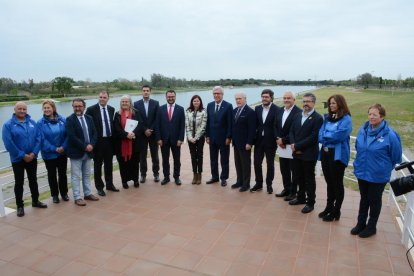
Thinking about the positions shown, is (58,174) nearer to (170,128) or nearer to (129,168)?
(129,168)

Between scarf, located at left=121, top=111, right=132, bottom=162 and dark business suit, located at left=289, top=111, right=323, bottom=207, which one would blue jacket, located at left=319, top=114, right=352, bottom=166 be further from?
scarf, located at left=121, top=111, right=132, bottom=162

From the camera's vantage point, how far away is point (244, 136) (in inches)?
187

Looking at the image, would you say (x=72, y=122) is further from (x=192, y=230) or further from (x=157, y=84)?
(x=157, y=84)

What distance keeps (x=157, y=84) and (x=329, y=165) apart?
39322mm

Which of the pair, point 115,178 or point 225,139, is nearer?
point 225,139

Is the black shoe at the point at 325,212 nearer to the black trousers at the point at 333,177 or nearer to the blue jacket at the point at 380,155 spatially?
the black trousers at the point at 333,177

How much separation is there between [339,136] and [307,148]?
0.53 meters

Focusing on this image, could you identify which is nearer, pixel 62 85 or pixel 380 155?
pixel 380 155

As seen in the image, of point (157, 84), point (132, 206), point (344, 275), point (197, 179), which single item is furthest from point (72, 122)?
point (157, 84)

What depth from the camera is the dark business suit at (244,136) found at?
183 inches

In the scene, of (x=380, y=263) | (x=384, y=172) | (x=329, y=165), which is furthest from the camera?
(x=329, y=165)

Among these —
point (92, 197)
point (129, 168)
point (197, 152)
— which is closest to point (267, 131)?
point (197, 152)

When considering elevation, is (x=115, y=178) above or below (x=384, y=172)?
below

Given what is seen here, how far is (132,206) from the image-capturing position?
4.29 meters
